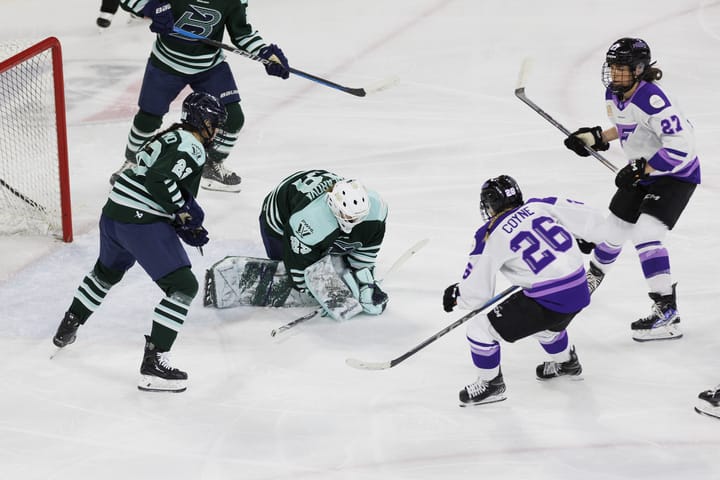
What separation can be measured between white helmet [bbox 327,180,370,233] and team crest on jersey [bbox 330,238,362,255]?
19cm

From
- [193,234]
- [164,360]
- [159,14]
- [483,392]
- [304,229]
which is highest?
[159,14]

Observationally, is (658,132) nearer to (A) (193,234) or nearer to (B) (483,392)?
(B) (483,392)

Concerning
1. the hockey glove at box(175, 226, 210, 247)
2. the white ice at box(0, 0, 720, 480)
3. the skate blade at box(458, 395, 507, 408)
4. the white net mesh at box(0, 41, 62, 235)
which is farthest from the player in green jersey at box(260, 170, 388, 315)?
the white net mesh at box(0, 41, 62, 235)

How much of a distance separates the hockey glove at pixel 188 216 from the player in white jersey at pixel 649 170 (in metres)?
1.30

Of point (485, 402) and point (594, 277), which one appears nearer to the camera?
point (485, 402)

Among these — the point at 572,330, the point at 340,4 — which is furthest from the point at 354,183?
the point at 340,4

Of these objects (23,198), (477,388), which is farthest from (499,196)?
(23,198)

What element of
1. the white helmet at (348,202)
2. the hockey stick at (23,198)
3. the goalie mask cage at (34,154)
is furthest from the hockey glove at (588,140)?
the hockey stick at (23,198)

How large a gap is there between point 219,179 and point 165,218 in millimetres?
1624

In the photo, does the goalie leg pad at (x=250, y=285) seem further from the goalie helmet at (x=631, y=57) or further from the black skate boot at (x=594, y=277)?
the goalie helmet at (x=631, y=57)

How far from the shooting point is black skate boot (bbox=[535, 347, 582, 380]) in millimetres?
3398

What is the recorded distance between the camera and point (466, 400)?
3266mm

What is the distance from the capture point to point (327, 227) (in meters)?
3.64

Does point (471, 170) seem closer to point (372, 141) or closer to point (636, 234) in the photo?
point (372, 141)
